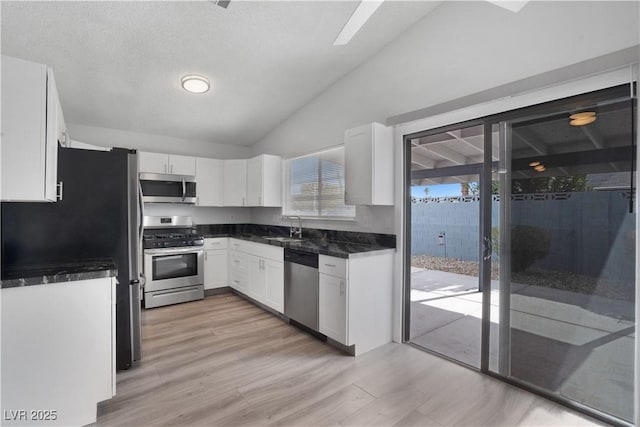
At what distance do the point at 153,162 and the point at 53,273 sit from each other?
119 inches

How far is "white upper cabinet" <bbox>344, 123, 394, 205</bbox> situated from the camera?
9.57ft

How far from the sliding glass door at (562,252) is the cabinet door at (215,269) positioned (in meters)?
3.22

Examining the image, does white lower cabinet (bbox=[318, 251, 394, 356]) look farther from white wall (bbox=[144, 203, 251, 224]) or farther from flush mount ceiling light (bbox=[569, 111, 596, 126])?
white wall (bbox=[144, 203, 251, 224])

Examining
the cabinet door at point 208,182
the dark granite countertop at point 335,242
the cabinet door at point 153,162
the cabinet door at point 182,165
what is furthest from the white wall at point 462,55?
the cabinet door at point 153,162

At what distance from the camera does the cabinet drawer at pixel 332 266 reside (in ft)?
8.89

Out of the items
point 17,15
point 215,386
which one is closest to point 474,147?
point 215,386

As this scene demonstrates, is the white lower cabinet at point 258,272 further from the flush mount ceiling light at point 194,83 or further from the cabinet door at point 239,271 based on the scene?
the flush mount ceiling light at point 194,83

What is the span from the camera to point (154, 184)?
434cm

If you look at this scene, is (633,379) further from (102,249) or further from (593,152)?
(102,249)

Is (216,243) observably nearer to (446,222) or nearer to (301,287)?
(301,287)

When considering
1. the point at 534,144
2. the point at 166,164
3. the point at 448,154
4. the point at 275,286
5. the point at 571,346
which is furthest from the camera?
the point at 166,164

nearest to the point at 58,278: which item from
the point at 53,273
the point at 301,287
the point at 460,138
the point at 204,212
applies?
the point at 53,273

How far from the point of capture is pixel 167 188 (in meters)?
4.44

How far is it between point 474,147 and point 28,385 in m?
3.78
